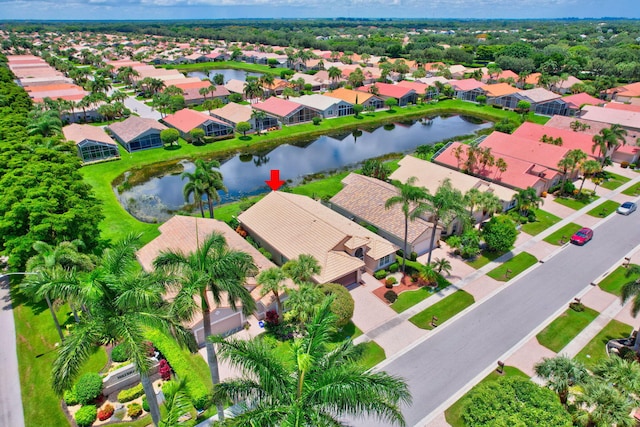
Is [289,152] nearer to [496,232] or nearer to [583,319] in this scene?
[496,232]

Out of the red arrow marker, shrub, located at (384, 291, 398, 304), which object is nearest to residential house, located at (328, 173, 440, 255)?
shrub, located at (384, 291, 398, 304)

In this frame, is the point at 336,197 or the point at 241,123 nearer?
the point at 336,197

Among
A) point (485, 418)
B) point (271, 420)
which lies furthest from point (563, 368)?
point (271, 420)

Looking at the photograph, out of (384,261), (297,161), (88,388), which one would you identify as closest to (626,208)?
(384,261)

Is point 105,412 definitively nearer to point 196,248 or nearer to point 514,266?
point 196,248

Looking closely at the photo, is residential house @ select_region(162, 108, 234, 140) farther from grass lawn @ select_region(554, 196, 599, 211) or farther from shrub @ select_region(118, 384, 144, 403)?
grass lawn @ select_region(554, 196, 599, 211)

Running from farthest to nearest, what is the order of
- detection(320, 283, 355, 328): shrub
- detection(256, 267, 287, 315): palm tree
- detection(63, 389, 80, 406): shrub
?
detection(320, 283, 355, 328): shrub < detection(256, 267, 287, 315): palm tree < detection(63, 389, 80, 406): shrub

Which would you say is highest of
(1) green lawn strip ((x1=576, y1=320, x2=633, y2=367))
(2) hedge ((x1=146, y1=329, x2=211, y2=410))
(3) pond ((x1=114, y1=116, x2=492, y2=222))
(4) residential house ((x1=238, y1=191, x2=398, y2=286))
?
(4) residential house ((x1=238, y1=191, x2=398, y2=286))
